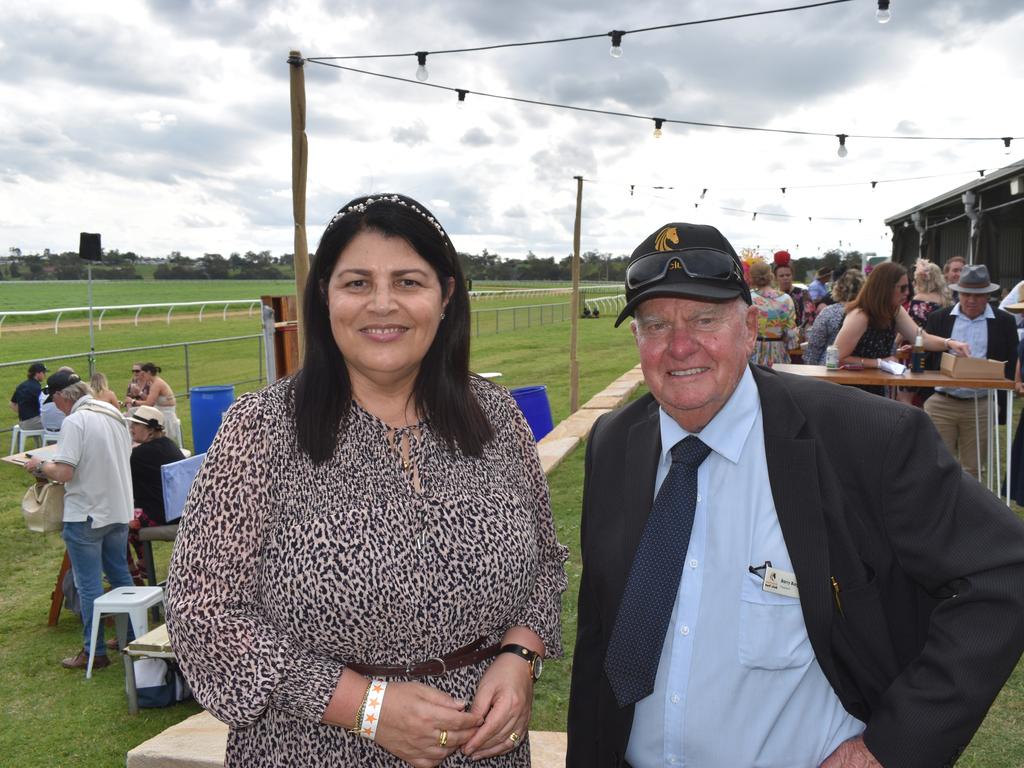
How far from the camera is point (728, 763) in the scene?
1.73 metres

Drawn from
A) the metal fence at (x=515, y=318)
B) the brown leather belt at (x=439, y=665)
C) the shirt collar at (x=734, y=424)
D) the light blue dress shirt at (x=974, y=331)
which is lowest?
the brown leather belt at (x=439, y=665)

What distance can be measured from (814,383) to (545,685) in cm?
307

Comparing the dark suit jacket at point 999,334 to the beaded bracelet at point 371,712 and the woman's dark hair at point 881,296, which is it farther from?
the beaded bracelet at point 371,712

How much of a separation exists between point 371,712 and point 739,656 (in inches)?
32.2

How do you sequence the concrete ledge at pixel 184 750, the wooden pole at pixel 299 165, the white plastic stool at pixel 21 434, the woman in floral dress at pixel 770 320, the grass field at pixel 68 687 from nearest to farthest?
the concrete ledge at pixel 184 750
the grass field at pixel 68 687
the wooden pole at pixel 299 165
the woman in floral dress at pixel 770 320
the white plastic stool at pixel 21 434

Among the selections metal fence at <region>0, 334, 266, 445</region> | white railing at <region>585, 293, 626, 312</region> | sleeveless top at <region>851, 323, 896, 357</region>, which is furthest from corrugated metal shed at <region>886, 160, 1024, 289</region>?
white railing at <region>585, 293, 626, 312</region>

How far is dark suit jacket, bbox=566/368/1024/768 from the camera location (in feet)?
5.08

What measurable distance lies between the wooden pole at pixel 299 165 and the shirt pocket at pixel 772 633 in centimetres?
405

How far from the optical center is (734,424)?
1.81 metres

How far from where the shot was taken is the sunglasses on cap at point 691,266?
183 centimetres

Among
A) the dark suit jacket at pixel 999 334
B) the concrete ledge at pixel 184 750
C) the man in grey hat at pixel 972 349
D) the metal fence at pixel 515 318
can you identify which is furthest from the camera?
the metal fence at pixel 515 318

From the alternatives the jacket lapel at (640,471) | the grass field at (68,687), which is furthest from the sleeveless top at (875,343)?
the jacket lapel at (640,471)

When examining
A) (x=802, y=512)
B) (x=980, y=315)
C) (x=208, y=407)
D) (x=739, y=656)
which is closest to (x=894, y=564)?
(x=802, y=512)

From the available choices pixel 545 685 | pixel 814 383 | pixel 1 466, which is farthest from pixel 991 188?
pixel 1 466
